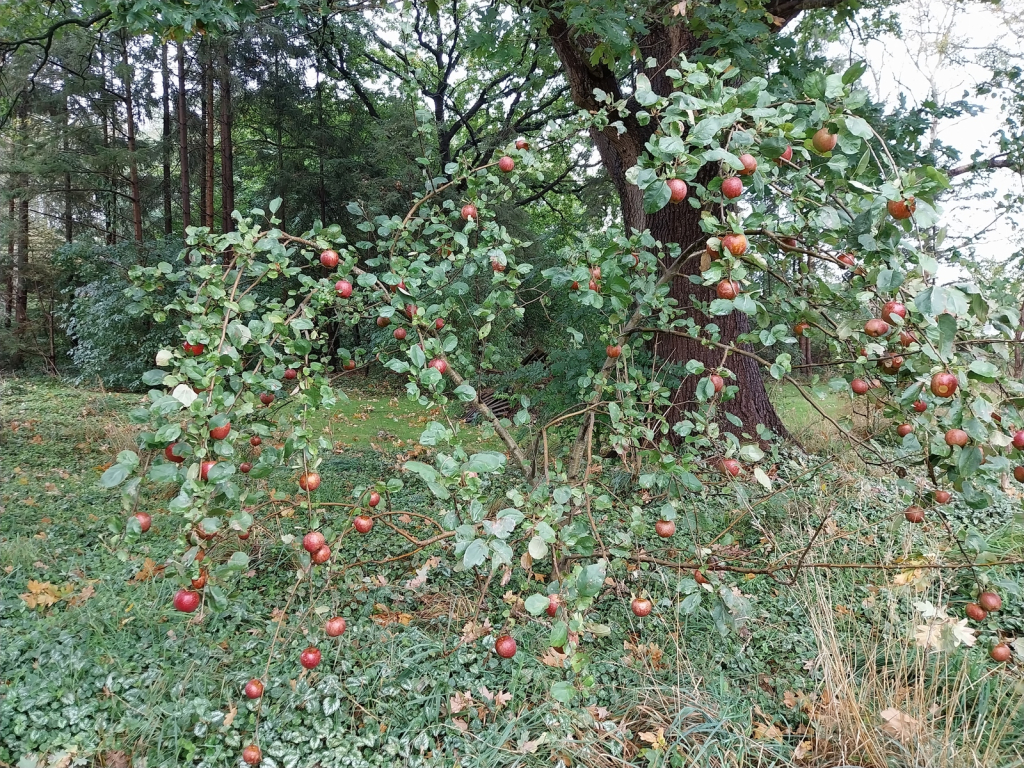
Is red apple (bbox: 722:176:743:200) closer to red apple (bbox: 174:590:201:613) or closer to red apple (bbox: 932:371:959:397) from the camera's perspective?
red apple (bbox: 932:371:959:397)

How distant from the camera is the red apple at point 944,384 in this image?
1.17 m

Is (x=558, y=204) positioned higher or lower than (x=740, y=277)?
higher

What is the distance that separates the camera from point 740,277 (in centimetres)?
142

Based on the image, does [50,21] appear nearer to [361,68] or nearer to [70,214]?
[361,68]

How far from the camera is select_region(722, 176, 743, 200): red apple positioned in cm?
139

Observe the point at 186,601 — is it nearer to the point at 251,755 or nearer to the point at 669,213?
the point at 251,755

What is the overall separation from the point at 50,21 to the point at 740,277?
7.01 metres

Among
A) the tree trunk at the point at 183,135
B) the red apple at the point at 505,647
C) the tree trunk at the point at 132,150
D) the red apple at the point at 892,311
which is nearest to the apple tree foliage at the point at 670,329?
the red apple at the point at 892,311

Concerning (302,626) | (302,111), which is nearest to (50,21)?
(302,111)

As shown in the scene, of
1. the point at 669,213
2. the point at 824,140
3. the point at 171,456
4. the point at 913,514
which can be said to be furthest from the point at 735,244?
the point at 669,213

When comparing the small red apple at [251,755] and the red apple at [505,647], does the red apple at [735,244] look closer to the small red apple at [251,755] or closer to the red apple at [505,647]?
the red apple at [505,647]

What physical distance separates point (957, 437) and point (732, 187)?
76 centimetres

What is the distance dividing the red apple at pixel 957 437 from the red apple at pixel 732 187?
0.72 meters

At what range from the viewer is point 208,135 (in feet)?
32.7
